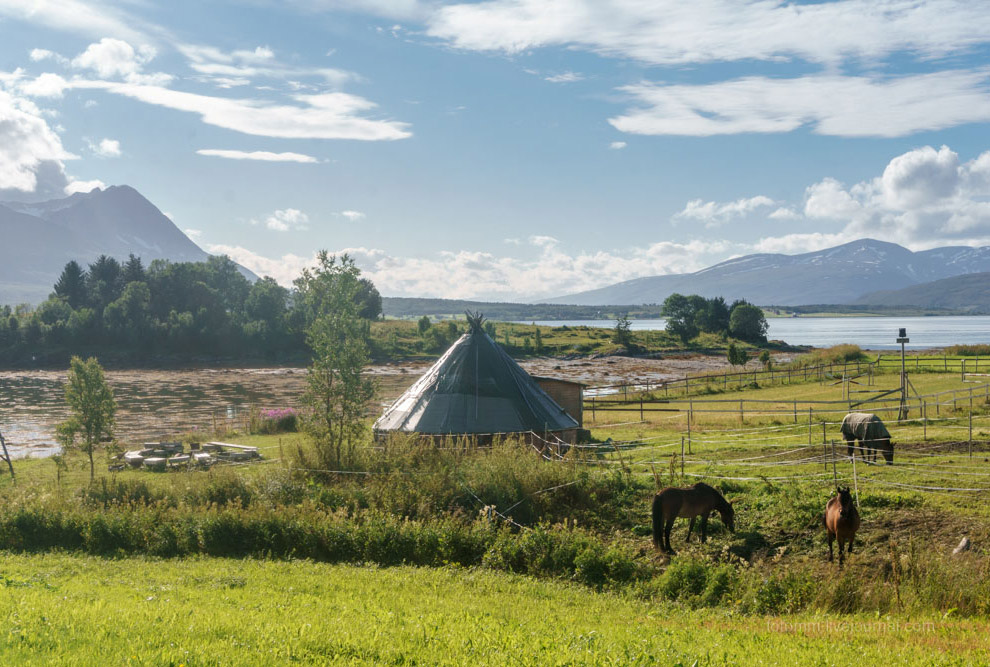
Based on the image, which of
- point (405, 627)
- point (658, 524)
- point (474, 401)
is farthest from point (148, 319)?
point (405, 627)

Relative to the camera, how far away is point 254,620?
923 cm

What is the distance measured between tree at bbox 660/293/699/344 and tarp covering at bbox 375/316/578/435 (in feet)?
364

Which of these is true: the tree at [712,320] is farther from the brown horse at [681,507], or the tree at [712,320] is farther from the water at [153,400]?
the brown horse at [681,507]

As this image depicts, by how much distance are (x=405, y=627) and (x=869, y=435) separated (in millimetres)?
15610

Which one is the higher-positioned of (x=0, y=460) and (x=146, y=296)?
(x=146, y=296)

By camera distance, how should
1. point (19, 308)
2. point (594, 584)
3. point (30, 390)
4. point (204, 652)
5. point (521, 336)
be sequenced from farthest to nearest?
point (521, 336) < point (19, 308) < point (30, 390) < point (594, 584) < point (204, 652)

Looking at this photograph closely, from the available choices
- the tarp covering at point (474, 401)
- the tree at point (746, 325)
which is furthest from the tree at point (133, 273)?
the tarp covering at point (474, 401)

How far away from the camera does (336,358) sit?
22.3 m

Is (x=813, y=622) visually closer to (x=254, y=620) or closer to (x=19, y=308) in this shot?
(x=254, y=620)

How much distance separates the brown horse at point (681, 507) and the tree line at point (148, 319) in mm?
90042

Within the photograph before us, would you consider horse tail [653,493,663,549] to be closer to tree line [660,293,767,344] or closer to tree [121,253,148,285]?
tree line [660,293,767,344]

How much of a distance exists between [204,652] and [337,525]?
770 centimetres

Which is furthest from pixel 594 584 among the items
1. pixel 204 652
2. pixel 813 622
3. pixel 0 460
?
pixel 0 460

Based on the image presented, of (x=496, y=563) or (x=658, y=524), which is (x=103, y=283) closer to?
(x=496, y=563)
